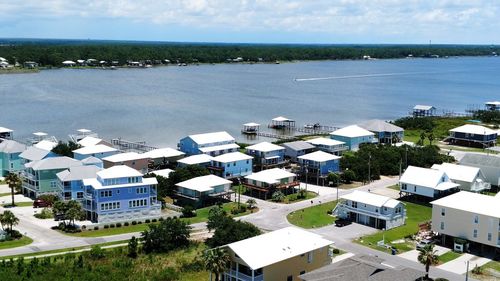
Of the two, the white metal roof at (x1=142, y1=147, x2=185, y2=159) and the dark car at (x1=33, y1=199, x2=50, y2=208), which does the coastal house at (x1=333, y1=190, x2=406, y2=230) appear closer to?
the white metal roof at (x1=142, y1=147, x2=185, y2=159)

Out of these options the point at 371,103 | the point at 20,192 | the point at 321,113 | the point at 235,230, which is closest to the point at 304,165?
the point at 235,230

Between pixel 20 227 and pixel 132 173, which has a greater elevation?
pixel 132 173

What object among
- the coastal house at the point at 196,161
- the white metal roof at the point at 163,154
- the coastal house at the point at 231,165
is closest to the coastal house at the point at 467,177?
the coastal house at the point at 231,165

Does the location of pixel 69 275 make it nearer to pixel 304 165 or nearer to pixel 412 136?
pixel 304 165

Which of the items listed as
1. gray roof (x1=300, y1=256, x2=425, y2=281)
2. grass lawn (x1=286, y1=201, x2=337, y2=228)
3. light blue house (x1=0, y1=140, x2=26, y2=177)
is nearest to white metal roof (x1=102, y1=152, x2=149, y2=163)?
light blue house (x1=0, y1=140, x2=26, y2=177)

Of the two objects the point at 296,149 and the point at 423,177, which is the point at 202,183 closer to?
the point at 296,149

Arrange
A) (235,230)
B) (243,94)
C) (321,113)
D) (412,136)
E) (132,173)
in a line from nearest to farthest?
(235,230), (132,173), (412,136), (321,113), (243,94)
